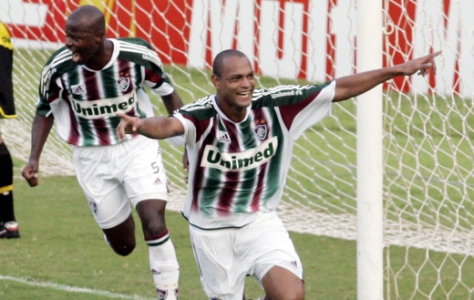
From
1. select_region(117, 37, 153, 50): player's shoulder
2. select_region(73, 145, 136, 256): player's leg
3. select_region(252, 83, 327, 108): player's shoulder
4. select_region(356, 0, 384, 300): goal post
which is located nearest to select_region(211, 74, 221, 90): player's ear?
select_region(252, 83, 327, 108): player's shoulder

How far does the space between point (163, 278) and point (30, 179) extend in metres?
1.03

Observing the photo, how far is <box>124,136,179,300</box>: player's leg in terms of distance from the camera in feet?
19.1

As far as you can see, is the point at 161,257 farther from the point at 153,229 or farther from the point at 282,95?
the point at 282,95

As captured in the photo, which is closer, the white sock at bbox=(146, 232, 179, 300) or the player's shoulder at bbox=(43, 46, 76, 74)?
the white sock at bbox=(146, 232, 179, 300)

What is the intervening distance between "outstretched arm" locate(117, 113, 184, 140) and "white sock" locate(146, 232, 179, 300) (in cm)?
129

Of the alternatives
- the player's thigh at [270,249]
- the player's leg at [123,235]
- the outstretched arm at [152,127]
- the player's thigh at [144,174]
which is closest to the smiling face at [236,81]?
the outstretched arm at [152,127]

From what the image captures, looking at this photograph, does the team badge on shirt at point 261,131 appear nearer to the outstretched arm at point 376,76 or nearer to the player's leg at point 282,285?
the outstretched arm at point 376,76

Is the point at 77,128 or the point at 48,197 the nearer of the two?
the point at 77,128

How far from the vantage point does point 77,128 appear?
21.0ft

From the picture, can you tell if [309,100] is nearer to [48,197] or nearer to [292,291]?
[292,291]

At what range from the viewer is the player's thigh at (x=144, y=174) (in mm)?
6105

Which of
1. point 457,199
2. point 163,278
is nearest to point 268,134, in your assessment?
point 163,278

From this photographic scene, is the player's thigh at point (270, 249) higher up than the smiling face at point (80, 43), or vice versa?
the smiling face at point (80, 43)

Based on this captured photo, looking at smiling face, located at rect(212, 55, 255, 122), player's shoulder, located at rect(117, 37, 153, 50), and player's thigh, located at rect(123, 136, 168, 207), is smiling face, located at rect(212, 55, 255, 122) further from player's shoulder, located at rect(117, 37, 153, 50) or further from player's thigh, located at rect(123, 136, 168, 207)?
player's shoulder, located at rect(117, 37, 153, 50)
